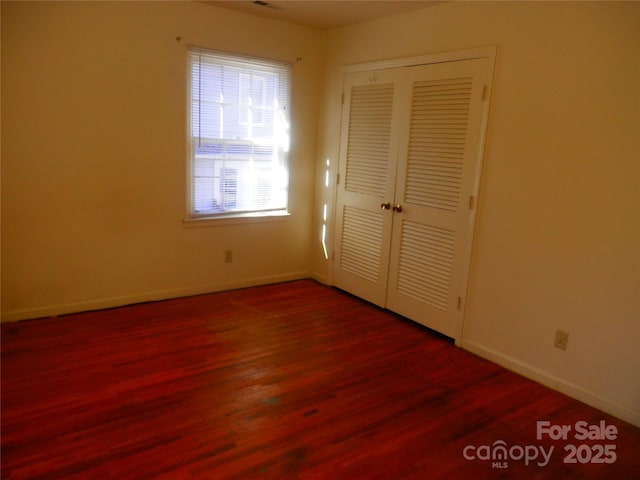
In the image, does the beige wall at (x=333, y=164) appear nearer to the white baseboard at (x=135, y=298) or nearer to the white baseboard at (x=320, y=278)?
the white baseboard at (x=135, y=298)

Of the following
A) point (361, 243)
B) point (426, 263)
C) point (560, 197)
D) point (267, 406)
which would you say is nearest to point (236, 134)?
point (361, 243)

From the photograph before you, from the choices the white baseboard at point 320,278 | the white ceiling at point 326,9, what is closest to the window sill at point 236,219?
the white baseboard at point 320,278

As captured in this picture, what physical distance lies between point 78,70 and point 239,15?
4.56 ft

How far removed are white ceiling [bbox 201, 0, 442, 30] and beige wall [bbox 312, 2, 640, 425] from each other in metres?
0.30

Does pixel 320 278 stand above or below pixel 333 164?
below

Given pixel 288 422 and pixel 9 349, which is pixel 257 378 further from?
pixel 9 349

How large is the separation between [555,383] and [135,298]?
10.4 feet

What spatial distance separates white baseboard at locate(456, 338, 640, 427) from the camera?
8.42 feet

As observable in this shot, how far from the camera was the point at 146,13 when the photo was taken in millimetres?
3484

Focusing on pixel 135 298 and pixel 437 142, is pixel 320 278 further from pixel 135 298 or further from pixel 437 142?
pixel 437 142

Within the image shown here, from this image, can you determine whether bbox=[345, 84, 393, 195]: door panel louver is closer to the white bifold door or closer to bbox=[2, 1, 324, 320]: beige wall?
the white bifold door

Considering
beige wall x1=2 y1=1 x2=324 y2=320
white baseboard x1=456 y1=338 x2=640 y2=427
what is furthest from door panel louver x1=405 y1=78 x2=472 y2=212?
beige wall x1=2 y1=1 x2=324 y2=320

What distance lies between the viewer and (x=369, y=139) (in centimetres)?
401

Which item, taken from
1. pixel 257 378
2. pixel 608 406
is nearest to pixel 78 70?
pixel 257 378
